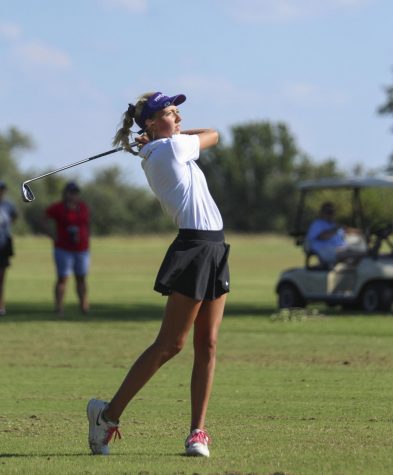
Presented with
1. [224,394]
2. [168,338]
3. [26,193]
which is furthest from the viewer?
[224,394]

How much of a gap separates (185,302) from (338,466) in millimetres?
1235

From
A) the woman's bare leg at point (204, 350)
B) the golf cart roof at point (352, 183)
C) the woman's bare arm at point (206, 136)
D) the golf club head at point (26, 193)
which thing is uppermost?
the golf cart roof at point (352, 183)

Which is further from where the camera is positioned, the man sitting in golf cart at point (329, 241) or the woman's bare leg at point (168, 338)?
the man sitting in golf cart at point (329, 241)

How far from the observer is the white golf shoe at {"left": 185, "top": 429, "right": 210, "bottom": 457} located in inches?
281

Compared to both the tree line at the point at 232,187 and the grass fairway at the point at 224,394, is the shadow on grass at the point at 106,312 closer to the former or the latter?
the grass fairway at the point at 224,394

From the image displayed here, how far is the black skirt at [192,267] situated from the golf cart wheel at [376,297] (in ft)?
45.0

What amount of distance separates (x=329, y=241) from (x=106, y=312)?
3.70 meters

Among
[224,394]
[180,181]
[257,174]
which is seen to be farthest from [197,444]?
[257,174]

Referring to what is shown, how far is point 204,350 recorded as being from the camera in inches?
293

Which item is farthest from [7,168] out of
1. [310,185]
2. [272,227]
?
[310,185]

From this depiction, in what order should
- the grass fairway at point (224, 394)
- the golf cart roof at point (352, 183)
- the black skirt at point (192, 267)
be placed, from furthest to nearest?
the golf cart roof at point (352, 183), the black skirt at point (192, 267), the grass fairway at point (224, 394)

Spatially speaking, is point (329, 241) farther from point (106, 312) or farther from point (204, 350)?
point (204, 350)

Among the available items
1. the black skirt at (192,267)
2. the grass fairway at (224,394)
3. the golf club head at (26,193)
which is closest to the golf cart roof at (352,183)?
the grass fairway at (224,394)

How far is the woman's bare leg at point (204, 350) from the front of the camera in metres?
7.38
